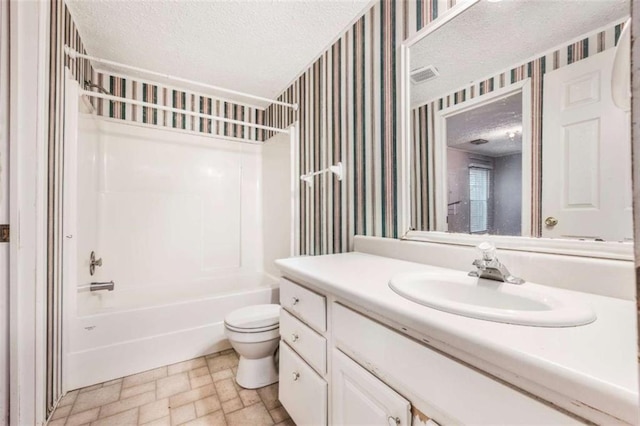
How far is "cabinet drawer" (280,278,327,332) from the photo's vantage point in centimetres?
99

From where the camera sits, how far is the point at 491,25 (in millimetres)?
1050

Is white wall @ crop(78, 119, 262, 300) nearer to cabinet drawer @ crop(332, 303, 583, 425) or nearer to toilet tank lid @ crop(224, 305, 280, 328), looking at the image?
toilet tank lid @ crop(224, 305, 280, 328)

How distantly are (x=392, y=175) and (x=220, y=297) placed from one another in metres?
1.51

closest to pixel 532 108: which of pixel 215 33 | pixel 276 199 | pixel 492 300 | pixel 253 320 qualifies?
pixel 492 300

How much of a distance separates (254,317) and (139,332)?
771 mm

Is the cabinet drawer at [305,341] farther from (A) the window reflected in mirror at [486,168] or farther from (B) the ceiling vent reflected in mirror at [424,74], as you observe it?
(B) the ceiling vent reflected in mirror at [424,74]

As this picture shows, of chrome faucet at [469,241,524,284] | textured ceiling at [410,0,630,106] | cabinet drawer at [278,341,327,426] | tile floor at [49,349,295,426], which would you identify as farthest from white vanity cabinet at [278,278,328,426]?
textured ceiling at [410,0,630,106]

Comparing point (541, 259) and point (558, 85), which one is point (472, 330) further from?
point (558, 85)

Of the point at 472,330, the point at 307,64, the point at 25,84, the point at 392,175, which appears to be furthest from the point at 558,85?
the point at 25,84

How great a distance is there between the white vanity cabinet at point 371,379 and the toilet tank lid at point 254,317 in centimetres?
36

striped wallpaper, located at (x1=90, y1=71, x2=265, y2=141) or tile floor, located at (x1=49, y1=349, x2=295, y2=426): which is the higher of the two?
striped wallpaper, located at (x1=90, y1=71, x2=265, y2=141)

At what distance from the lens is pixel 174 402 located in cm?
148

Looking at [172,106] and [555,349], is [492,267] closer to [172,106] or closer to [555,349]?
[555,349]

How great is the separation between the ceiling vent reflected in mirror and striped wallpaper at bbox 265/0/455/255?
9 centimetres
